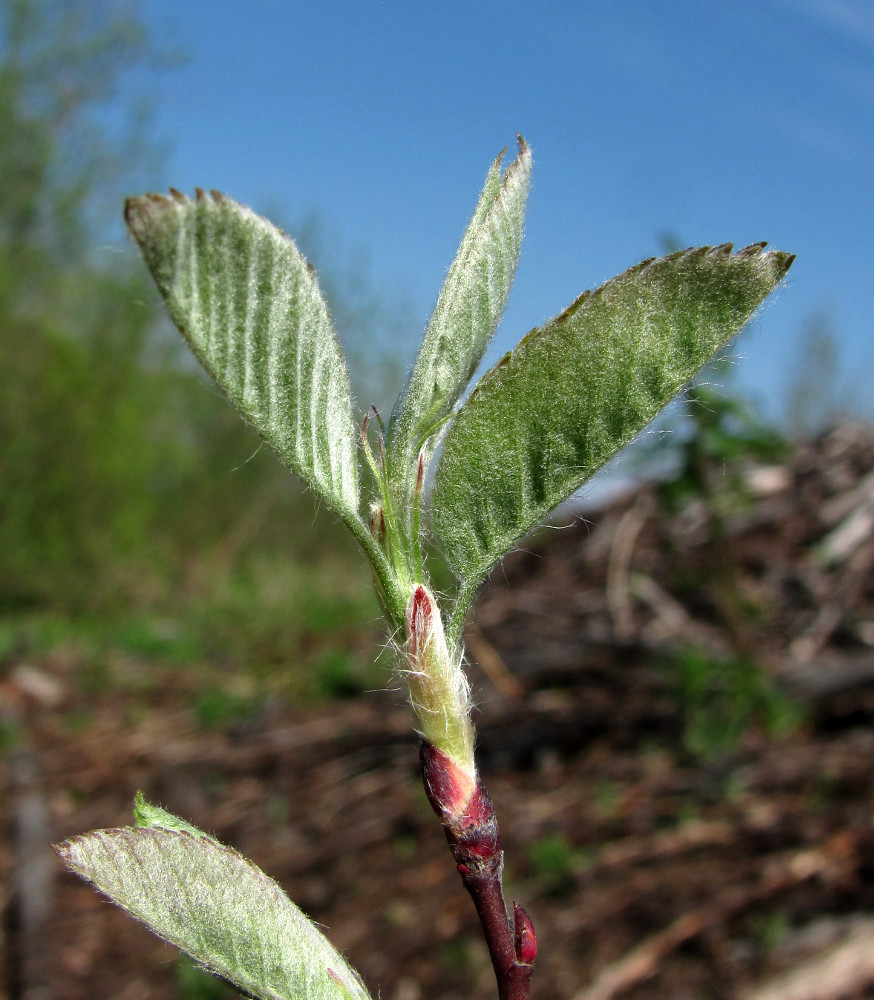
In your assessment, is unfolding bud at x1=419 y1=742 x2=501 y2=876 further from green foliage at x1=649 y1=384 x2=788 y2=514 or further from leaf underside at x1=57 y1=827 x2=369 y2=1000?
green foliage at x1=649 y1=384 x2=788 y2=514

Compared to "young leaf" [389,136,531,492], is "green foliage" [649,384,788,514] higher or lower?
higher

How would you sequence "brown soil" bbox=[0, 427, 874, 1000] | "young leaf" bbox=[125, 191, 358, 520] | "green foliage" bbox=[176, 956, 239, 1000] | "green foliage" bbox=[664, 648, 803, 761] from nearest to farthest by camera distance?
1. "young leaf" bbox=[125, 191, 358, 520]
2. "brown soil" bbox=[0, 427, 874, 1000]
3. "green foliage" bbox=[176, 956, 239, 1000]
4. "green foliage" bbox=[664, 648, 803, 761]

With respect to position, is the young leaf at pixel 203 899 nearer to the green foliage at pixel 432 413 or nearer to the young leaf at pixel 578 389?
the green foliage at pixel 432 413

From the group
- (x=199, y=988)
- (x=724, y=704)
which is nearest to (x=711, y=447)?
(x=724, y=704)

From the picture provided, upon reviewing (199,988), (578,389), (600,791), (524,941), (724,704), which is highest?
(724,704)

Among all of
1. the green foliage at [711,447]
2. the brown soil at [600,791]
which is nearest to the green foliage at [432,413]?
the brown soil at [600,791]

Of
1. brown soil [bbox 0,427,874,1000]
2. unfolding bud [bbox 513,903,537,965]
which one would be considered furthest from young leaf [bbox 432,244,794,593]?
brown soil [bbox 0,427,874,1000]

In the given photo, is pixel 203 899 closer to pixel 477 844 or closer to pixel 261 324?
pixel 477 844
